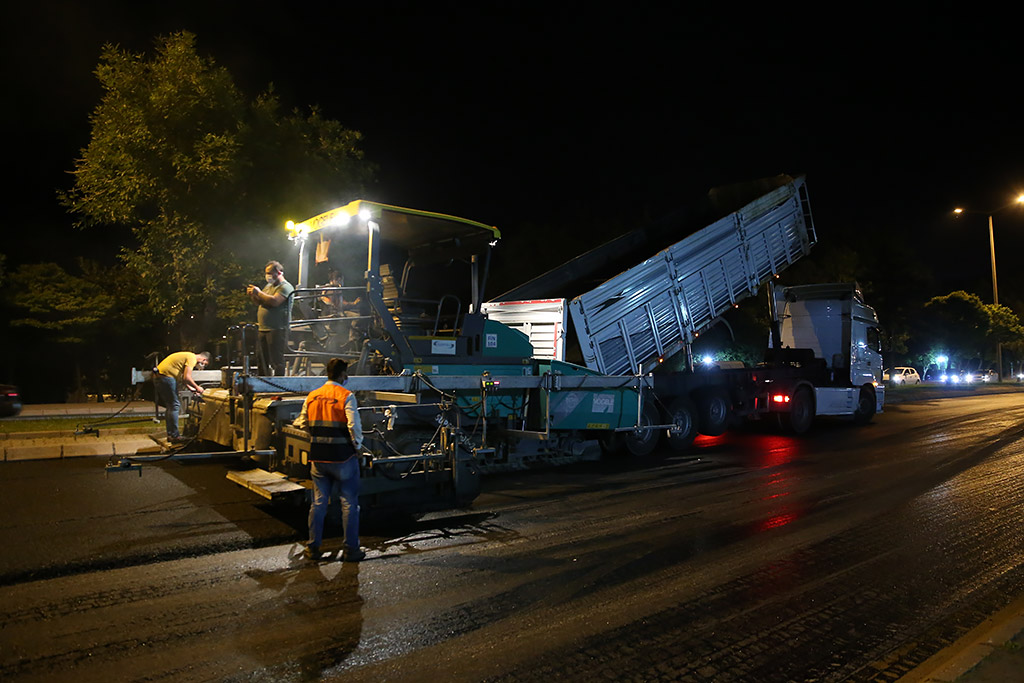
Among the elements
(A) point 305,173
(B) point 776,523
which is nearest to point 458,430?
(B) point 776,523

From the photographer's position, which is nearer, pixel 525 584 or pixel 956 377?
pixel 525 584

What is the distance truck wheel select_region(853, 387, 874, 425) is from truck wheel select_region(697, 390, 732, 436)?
19.6 feet

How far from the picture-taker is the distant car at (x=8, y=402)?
1894 cm

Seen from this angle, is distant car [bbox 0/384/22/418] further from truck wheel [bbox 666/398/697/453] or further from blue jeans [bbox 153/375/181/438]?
truck wheel [bbox 666/398/697/453]

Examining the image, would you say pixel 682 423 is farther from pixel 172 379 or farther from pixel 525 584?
pixel 172 379

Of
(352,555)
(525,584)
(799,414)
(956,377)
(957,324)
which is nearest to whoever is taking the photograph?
(525,584)

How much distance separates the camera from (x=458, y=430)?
24.4 feet

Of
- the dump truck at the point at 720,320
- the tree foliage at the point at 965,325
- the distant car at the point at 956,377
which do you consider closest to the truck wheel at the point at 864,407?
the dump truck at the point at 720,320

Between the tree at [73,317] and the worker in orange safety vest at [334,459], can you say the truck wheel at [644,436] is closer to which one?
the worker in orange safety vest at [334,459]

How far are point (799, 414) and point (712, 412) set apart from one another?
3247 mm

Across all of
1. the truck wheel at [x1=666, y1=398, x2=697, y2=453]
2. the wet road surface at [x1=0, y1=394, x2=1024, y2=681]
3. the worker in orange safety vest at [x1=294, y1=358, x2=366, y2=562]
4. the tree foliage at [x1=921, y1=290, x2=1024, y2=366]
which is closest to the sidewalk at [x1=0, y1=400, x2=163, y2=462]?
the wet road surface at [x1=0, y1=394, x2=1024, y2=681]

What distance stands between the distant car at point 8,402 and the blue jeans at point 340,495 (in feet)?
57.4

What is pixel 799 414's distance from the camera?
→ 15.5 metres

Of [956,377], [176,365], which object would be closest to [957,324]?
[956,377]
